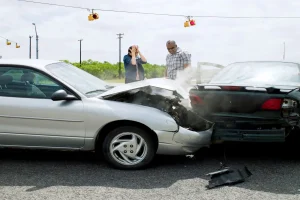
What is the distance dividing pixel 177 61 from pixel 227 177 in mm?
3893

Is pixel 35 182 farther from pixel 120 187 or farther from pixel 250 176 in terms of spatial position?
pixel 250 176

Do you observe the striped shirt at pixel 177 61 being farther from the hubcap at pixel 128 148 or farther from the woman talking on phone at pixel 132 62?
the hubcap at pixel 128 148

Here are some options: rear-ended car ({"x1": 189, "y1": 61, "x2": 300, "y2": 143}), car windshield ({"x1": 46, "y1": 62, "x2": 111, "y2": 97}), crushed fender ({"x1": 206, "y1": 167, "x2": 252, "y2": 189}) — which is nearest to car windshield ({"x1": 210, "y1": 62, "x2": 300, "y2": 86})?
rear-ended car ({"x1": 189, "y1": 61, "x2": 300, "y2": 143})

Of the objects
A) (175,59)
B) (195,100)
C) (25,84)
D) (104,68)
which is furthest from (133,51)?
(104,68)

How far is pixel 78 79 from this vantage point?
230 inches

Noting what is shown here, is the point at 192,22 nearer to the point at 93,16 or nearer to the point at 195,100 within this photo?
the point at 93,16

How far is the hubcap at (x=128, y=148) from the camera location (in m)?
5.21

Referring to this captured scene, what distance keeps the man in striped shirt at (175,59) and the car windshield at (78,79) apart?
2.26 metres

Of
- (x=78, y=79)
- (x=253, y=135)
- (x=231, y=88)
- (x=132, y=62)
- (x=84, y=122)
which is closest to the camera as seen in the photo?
(x=253, y=135)

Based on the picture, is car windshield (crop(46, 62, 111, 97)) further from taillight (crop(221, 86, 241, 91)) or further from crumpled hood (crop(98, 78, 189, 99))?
taillight (crop(221, 86, 241, 91))

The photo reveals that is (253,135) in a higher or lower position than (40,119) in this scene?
lower

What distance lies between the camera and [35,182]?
4.70 metres

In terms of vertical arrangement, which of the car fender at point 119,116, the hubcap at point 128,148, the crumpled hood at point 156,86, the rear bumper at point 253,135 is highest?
the crumpled hood at point 156,86

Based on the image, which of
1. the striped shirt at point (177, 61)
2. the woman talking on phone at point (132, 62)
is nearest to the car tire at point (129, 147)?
the striped shirt at point (177, 61)
